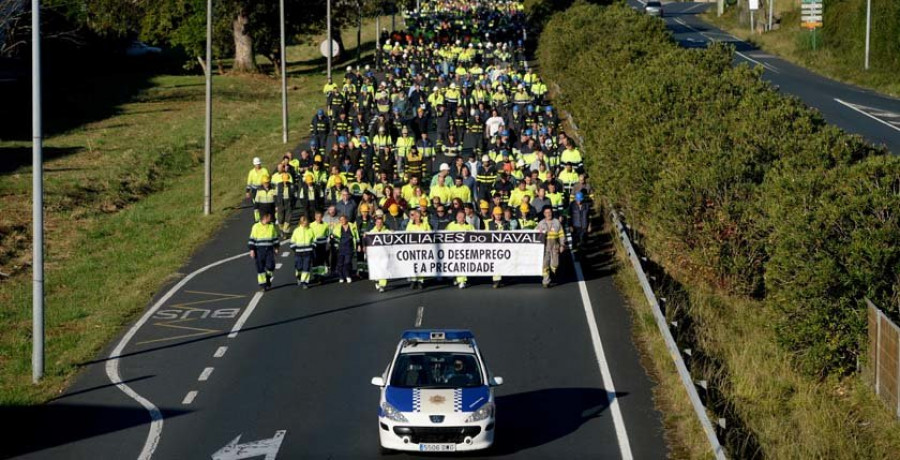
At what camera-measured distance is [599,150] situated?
1442 inches

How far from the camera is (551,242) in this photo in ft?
98.1

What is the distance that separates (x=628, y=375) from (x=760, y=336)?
146 inches

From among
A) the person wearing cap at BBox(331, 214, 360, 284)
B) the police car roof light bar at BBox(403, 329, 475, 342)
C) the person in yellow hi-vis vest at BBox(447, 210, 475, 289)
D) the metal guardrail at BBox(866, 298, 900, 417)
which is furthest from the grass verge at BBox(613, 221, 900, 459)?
the person wearing cap at BBox(331, 214, 360, 284)

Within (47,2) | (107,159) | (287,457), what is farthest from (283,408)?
(47,2)

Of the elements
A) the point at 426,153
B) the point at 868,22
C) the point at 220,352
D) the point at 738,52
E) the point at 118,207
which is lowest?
the point at 118,207

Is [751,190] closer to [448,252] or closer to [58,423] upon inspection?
[448,252]

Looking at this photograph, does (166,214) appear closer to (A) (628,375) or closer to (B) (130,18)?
(A) (628,375)

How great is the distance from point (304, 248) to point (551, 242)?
538 centimetres

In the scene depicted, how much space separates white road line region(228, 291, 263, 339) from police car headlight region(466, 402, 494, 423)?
872cm

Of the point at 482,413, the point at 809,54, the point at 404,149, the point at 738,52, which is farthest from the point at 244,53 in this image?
the point at 482,413

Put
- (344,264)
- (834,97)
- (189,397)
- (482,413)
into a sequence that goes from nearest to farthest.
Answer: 1. (482,413)
2. (189,397)
3. (344,264)
4. (834,97)

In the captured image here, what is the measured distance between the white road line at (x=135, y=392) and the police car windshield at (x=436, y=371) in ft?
12.2

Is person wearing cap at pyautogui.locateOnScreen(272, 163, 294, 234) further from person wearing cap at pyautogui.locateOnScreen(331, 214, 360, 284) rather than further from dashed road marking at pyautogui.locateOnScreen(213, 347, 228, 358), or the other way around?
dashed road marking at pyautogui.locateOnScreen(213, 347, 228, 358)

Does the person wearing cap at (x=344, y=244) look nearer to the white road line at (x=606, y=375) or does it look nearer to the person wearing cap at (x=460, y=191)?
the person wearing cap at (x=460, y=191)
